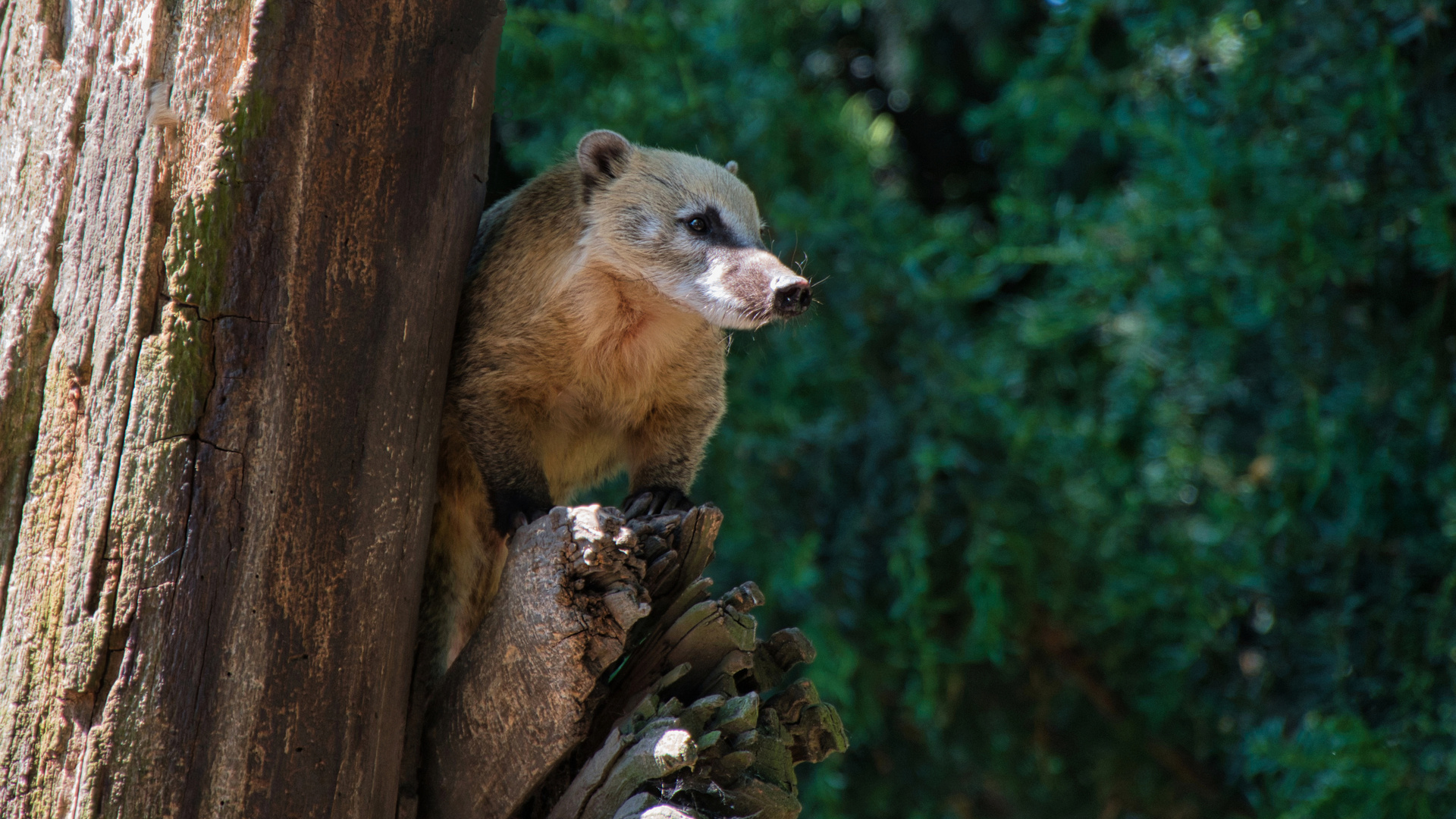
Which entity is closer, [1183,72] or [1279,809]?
[1279,809]

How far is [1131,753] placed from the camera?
4652 millimetres

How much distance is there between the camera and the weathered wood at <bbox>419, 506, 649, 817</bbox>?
1981 millimetres

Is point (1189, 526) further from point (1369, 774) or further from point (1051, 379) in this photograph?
point (1369, 774)

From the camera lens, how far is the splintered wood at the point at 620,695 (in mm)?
1966

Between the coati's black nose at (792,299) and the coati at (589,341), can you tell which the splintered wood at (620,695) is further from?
the coati's black nose at (792,299)

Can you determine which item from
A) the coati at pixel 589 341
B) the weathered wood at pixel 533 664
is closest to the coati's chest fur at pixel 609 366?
the coati at pixel 589 341

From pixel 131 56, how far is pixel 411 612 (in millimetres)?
1092

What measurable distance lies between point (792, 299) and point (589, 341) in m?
0.55

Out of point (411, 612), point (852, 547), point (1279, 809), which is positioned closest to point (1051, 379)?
point (852, 547)

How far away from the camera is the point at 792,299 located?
2.52 meters

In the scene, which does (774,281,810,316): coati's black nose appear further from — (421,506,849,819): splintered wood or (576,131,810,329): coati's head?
(421,506,849,819): splintered wood

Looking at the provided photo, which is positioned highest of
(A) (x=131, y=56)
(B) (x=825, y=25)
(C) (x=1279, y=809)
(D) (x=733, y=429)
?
(B) (x=825, y=25)

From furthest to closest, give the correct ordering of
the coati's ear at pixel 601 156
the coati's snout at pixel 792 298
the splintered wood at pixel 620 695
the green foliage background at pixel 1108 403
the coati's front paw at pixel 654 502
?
1. the green foliage background at pixel 1108 403
2. the coati's ear at pixel 601 156
3. the coati's front paw at pixel 654 502
4. the coati's snout at pixel 792 298
5. the splintered wood at pixel 620 695

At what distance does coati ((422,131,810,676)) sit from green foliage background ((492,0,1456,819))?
0.85 meters
